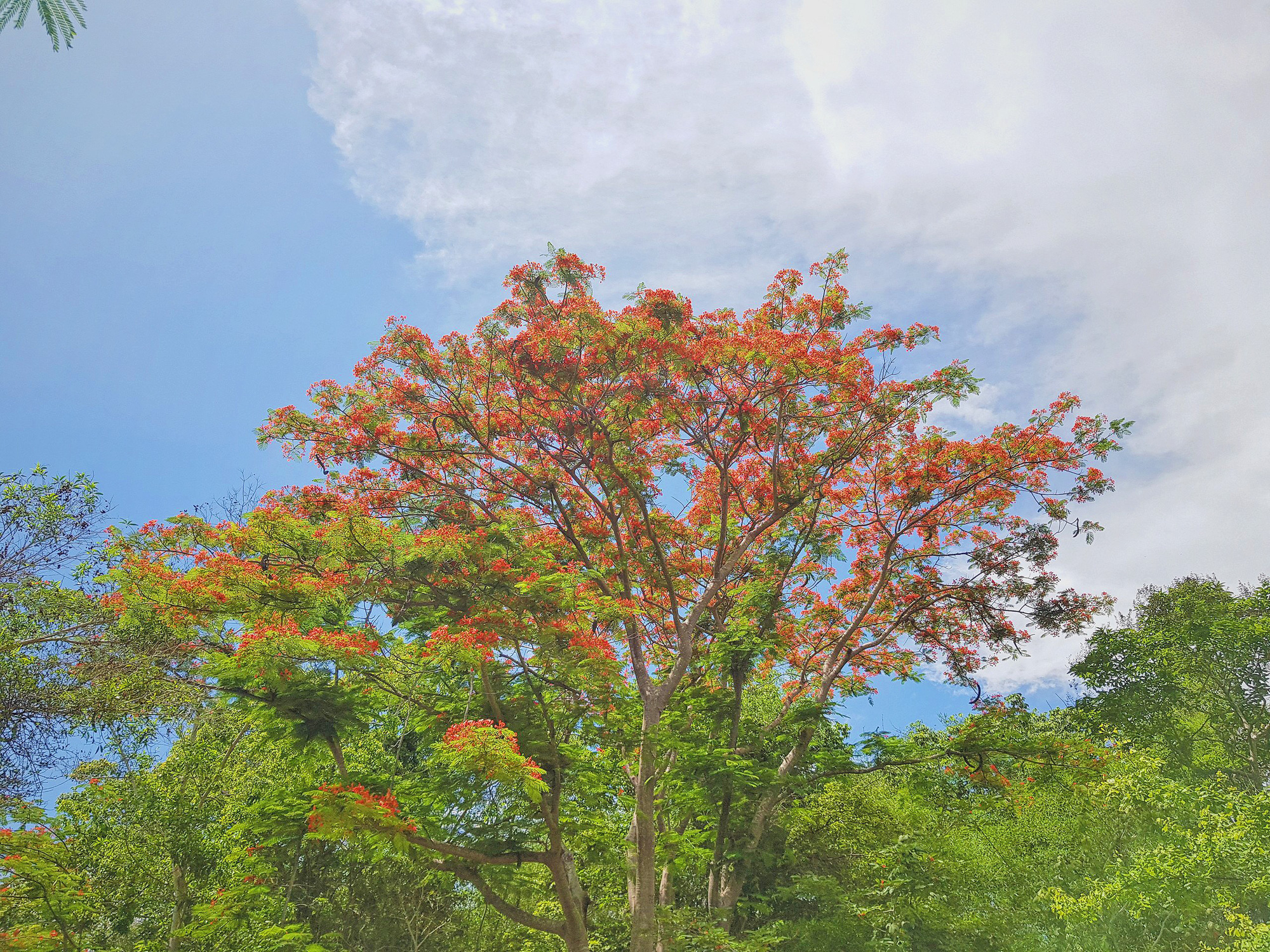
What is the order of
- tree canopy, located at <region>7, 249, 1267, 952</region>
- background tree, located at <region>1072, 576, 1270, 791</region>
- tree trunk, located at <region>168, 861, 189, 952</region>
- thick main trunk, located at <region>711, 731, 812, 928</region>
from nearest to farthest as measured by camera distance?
tree canopy, located at <region>7, 249, 1267, 952</region> < thick main trunk, located at <region>711, 731, 812, 928</region> < tree trunk, located at <region>168, 861, 189, 952</region> < background tree, located at <region>1072, 576, 1270, 791</region>

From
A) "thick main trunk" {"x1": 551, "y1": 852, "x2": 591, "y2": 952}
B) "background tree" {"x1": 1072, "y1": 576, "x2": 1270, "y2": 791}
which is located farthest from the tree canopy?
"background tree" {"x1": 1072, "y1": 576, "x2": 1270, "y2": 791}

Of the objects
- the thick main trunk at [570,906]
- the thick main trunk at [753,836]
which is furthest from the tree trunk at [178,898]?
the thick main trunk at [753,836]

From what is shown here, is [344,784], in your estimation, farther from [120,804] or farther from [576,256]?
[576,256]

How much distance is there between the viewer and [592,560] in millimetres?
10375

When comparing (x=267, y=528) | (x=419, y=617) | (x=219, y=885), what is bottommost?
(x=219, y=885)

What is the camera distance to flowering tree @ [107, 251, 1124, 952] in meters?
7.81

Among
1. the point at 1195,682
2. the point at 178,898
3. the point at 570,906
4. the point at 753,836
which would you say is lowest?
the point at 570,906

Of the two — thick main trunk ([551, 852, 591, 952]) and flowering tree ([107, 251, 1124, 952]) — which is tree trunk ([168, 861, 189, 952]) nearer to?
flowering tree ([107, 251, 1124, 952])

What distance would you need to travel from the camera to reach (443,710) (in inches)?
318

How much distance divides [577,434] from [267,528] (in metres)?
3.86

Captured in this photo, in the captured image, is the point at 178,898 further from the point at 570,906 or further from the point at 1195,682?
the point at 1195,682

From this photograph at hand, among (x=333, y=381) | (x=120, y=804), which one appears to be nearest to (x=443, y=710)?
(x=333, y=381)

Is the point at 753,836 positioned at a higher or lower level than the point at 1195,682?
lower

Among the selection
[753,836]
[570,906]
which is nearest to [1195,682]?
[753,836]
